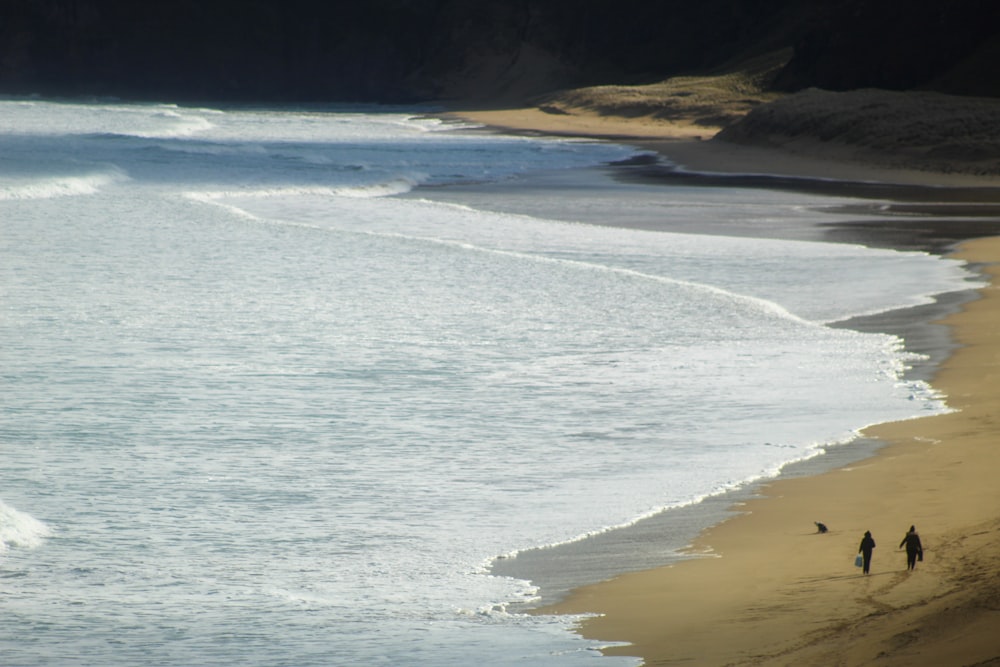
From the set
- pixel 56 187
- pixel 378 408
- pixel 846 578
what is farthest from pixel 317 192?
pixel 846 578

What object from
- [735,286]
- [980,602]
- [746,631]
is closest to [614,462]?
[746,631]

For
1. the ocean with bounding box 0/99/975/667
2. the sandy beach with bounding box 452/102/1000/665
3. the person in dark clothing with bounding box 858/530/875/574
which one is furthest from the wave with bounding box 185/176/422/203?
the person in dark clothing with bounding box 858/530/875/574

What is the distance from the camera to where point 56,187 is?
92.4ft

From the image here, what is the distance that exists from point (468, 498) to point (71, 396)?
12.4ft

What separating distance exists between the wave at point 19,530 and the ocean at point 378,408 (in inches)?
0.6

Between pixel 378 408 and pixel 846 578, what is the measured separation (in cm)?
471

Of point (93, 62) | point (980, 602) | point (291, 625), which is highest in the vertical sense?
point (93, 62)

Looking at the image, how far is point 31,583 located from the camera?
258 inches

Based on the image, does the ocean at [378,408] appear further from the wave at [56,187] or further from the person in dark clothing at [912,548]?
the wave at [56,187]

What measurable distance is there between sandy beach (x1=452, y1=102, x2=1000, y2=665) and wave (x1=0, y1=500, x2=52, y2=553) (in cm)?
278

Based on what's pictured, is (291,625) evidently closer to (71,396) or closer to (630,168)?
(71,396)

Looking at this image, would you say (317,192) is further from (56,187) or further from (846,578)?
(846,578)

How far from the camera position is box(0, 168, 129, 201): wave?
2692 centimetres

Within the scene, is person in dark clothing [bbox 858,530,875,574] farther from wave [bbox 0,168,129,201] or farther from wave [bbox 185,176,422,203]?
wave [bbox 0,168,129,201]
